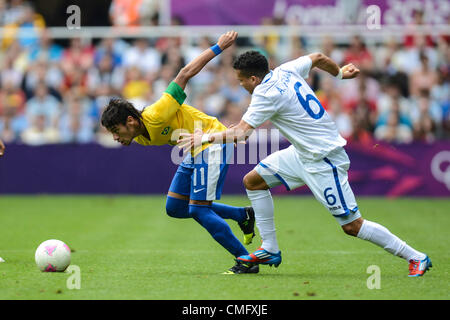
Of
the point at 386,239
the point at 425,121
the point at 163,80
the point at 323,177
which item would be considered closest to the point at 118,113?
the point at 323,177

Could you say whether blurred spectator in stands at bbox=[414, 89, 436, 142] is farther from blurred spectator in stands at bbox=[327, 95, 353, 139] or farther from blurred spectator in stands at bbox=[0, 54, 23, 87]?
blurred spectator in stands at bbox=[0, 54, 23, 87]

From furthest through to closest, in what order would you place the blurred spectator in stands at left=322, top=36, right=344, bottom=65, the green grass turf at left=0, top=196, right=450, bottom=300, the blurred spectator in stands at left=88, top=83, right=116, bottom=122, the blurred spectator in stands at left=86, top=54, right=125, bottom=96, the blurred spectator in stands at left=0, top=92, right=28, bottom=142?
the blurred spectator in stands at left=86, top=54, right=125, bottom=96, the blurred spectator in stands at left=88, top=83, right=116, bottom=122, the blurred spectator in stands at left=0, top=92, right=28, bottom=142, the blurred spectator in stands at left=322, top=36, right=344, bottom=65, the green grass turf at left=0, top=196, right=450, bottom=300

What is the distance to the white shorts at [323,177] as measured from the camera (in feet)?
21.6

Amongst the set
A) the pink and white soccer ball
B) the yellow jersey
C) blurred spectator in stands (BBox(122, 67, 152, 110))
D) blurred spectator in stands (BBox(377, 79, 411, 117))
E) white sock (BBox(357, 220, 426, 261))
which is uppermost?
blurred spectator in stands (BBox(122, 67, 152, 110))

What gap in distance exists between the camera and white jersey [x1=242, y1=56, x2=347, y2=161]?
654cm

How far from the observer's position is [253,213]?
7688mm

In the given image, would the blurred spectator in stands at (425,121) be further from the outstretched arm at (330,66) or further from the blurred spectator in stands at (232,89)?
the outstretched arm at (330,66)

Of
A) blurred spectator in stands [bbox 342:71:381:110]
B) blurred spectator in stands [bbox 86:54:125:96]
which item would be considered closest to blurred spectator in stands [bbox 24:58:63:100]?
blurred spectator in stands [bbox 86:54:125:96]

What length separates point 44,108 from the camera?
1636cm

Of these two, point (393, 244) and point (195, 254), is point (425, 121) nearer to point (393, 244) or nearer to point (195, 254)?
point (195, 254)

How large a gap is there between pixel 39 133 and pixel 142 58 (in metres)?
2.86

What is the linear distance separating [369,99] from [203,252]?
27.5 ft

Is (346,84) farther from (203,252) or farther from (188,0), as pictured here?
(203,252)

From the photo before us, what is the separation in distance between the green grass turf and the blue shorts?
76cm
